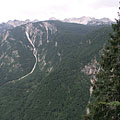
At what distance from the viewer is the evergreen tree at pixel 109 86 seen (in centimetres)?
2725

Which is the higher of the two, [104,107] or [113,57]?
[113,57]

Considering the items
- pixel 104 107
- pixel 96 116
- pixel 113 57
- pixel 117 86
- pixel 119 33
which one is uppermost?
pixel 119 33

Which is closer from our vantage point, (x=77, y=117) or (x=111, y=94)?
(x=111, y=94)

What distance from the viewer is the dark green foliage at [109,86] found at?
2723 cm

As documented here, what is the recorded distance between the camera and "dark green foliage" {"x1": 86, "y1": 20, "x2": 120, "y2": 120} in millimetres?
27231

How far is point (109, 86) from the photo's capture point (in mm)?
30266

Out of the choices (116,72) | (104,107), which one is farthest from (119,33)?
(104,107)

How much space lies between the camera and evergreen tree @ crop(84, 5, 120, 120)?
27.2 metres

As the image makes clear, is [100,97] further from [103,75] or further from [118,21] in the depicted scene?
[118,21]

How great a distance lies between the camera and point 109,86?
30266 mm

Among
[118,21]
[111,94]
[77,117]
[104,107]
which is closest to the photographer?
[104,107]

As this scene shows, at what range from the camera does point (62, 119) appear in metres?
200

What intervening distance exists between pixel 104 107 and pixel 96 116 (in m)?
2.77

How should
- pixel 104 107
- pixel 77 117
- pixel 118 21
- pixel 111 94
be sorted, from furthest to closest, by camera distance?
1. pixel 77 117
2. pixel 118 21
3. pixel 111 94
4. pixel 104 107
